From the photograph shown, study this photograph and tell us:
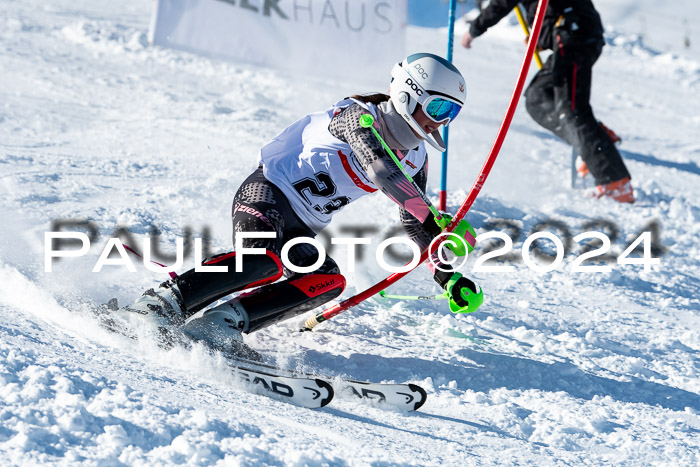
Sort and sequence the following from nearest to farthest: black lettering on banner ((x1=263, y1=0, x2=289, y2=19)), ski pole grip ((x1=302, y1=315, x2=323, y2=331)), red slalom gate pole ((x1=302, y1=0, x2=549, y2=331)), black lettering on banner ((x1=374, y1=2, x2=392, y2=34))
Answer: red slalom gate pole ((x1=302, y1=0, x2=549, y2=331)) < ski pole grip ((x1=302, y1=315, x2=323, y2=331)) < black lettering on banner ((x1=263, y1=0, x2=289, y2=19)) < black lettering on banner ((x1=374, y1=2, x2=392, y2=34))

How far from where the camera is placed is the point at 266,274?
318 centimetres

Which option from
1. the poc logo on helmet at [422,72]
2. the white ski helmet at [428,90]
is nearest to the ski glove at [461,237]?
the white ski helmet at [428,90]

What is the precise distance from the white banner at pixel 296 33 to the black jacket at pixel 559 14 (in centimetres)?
197

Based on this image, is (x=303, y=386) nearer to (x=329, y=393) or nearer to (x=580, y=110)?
(x=329, y=393)

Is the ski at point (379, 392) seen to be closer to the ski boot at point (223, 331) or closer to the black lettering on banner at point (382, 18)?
the ski boot at point (223, 331)

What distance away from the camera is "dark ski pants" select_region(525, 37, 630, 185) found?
6406 mm

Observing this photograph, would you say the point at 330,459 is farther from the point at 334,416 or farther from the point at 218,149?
the point at 218,149

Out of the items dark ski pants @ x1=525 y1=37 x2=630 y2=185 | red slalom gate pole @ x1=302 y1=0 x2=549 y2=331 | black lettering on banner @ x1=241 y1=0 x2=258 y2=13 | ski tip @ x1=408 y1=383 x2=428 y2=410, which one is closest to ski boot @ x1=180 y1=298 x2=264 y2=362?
red slalom gate pole @ x1=302 y1=0 x2=549 y2=331

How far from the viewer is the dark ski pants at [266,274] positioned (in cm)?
311

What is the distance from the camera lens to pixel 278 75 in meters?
8.88

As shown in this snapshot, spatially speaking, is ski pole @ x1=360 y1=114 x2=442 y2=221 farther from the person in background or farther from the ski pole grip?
the person in background

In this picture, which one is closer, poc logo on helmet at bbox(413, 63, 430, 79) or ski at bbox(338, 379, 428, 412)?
ski at bbox(338, 379, 428, 412)

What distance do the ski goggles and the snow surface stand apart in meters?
1.15

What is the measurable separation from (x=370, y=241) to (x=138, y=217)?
152 cm
